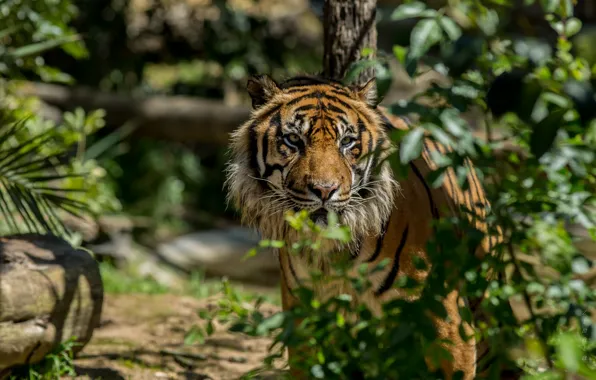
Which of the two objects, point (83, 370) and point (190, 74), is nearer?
point (83, 370)

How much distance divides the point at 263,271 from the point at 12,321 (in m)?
5.15

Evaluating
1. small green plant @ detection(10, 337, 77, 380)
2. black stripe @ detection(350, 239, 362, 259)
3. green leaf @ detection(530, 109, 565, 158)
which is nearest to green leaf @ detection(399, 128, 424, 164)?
green leaf @ detection(530, 109, 565, 158)

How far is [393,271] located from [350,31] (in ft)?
5.02

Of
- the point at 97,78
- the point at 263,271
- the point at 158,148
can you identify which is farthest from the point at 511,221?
the point at 158,148

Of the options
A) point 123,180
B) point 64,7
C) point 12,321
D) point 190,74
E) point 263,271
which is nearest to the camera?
point 12,321

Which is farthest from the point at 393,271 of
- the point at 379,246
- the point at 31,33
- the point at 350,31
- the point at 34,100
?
the point at 34,100

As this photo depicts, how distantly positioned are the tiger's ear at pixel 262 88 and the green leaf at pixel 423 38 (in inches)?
52.8

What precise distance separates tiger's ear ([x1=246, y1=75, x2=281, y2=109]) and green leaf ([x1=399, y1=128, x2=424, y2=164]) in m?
1.43

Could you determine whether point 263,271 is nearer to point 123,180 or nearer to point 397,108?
point 123,180

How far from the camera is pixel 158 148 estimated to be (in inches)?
413

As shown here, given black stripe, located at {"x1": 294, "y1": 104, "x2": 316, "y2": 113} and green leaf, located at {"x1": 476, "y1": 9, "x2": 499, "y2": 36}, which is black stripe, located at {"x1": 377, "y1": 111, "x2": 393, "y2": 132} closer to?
black stripe, located at {"x1": 294, "y1": 104, "x2": 316, "y2": 113}

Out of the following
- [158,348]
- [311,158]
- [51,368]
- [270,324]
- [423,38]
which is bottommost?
[158,348]

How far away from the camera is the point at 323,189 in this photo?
3291mm

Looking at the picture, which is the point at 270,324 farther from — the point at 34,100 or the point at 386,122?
the point at 34,100
